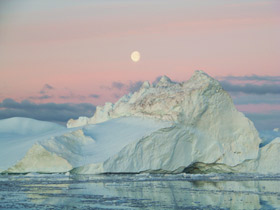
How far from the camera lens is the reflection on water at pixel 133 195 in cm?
1105

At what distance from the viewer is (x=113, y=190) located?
14344 mm

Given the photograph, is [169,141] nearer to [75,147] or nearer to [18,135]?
[75,147]

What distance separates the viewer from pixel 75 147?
21469 mm

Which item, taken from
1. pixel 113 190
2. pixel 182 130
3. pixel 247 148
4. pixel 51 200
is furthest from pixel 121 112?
pixel 51 200

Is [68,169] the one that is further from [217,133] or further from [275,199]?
[275,199]

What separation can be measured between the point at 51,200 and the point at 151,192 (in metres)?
3.36

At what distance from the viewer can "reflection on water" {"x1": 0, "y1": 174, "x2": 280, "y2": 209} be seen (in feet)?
36.2

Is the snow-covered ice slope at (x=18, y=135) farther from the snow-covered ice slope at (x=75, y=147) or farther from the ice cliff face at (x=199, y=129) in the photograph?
the ice cliff face at (x=199, y=129)

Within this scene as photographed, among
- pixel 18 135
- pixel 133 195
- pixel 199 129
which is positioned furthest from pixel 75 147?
pixel 133 195

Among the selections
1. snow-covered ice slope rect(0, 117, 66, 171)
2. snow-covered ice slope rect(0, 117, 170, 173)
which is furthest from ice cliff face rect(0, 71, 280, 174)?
snow-covered ice slope rect(0, 117, 66, 171)

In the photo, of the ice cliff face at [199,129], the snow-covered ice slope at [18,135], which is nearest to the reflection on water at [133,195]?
the ice cliff face at [199,129]

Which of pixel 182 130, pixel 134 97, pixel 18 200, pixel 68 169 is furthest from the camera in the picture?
pixel 134 97

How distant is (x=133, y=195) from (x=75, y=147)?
29.3ft

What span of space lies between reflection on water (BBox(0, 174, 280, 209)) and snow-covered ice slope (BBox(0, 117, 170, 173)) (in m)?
3.69
